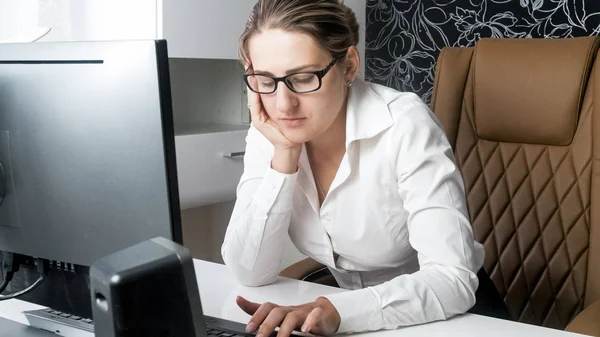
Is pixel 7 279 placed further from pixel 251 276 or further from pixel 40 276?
pixel 251 276

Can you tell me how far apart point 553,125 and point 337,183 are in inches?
24.5

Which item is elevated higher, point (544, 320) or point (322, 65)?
point (322, 65)

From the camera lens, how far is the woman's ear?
52.4 inches

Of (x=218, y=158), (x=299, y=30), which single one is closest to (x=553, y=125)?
(x=299, y=30)

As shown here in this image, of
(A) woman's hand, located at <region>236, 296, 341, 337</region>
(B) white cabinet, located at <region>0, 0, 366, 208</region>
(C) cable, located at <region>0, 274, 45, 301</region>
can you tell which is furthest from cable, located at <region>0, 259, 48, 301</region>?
(B) white cabinet, located at <region>0, 0, 366, 208</region>

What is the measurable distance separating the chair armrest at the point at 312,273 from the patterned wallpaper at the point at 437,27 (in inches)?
54.9

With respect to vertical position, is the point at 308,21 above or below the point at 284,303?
above

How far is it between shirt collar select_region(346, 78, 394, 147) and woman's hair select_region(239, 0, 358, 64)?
11 centimetres

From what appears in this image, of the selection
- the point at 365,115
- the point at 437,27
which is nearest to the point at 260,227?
the point at 365,115

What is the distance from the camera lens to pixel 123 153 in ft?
2.51

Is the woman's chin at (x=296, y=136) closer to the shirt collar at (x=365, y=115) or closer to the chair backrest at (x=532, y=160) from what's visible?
the shirt collar at (x=365, y=115)

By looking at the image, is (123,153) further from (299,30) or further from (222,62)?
(222,62)

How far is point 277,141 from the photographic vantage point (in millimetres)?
1322

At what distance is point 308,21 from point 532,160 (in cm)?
76
